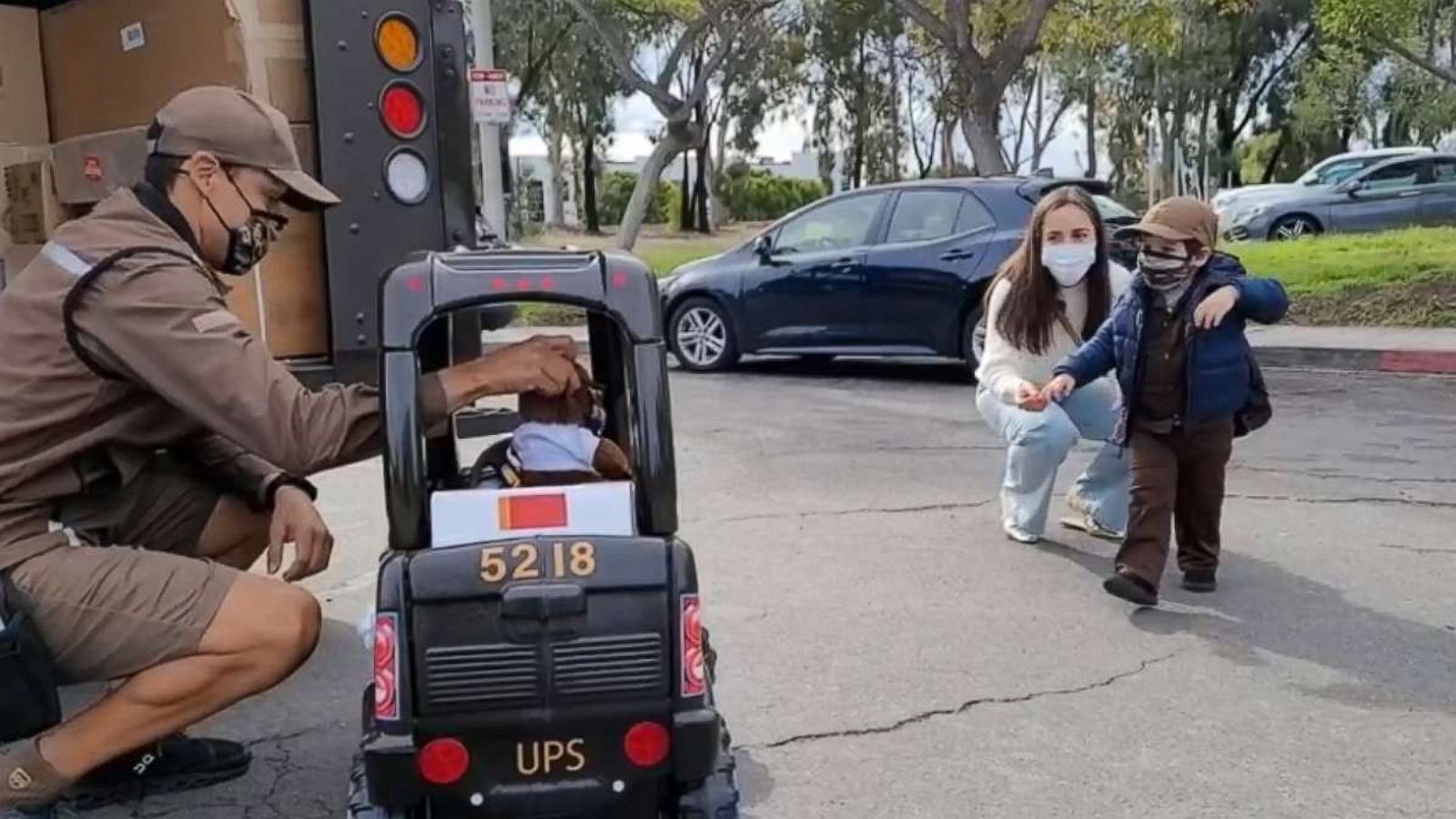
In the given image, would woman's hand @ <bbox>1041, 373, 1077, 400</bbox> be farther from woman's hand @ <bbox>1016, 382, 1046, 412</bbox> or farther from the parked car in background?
the parked car in background

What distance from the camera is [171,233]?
3.05m

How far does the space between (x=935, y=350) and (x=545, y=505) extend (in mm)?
8286

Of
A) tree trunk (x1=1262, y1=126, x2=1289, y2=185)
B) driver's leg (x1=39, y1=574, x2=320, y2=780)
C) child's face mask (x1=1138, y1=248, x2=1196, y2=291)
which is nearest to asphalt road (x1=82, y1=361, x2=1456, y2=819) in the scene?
driver's leg (x1=39, y1=574, x2=320, y2=780)

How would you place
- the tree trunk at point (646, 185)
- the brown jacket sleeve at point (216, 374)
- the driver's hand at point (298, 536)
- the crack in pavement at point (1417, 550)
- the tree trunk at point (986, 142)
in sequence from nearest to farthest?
the brown jacket sleeve at point (216, 374) → the driver's hand at point (298, 536) → the crack in pavement at point (1417, 550) → the tree trunk at point (986, 142) → the tree trunk at point (646, 185)

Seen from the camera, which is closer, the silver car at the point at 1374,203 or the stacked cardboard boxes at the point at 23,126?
the stacked cardboard boxes at the point at 23,126

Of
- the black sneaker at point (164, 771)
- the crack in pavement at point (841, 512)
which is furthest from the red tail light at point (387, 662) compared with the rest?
the crack in pavement at point (841, 512)

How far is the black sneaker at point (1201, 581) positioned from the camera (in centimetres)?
536

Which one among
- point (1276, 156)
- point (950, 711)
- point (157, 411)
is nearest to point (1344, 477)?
point (950, 711)

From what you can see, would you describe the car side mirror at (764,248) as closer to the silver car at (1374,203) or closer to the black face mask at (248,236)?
the black face mask at (248,236)

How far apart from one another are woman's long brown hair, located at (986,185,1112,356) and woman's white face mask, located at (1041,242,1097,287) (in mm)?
31

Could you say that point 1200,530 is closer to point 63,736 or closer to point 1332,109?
point 63,736

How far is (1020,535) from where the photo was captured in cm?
606

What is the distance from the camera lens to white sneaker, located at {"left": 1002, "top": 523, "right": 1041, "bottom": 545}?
604cm

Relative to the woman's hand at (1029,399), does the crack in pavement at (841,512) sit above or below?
below
